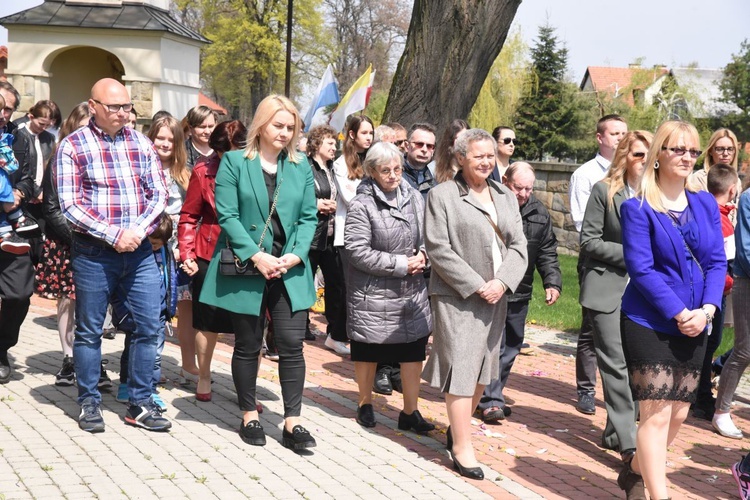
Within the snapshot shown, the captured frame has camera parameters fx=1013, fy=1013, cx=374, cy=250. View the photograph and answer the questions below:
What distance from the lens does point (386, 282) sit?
6730 mm

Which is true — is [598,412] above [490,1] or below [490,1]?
below

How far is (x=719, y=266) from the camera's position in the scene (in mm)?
5164

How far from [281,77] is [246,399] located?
145ft

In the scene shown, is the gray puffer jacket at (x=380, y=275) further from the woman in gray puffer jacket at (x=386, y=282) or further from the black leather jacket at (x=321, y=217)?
the black leather jacket at (x=321, y=217)

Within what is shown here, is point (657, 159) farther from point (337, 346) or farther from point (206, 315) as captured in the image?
point (337, 346)

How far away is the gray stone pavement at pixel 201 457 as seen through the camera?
5258 mm

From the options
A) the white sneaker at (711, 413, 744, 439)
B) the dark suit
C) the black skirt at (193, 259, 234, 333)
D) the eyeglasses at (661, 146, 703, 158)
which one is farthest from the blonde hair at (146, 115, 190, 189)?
the white sneaker at (711, 413, 744, 439)

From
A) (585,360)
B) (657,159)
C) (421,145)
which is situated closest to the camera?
(657,159)

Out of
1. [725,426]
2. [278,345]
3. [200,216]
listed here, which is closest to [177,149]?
[200,216]

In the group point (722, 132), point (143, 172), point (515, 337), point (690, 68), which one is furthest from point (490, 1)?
point (690, 68)

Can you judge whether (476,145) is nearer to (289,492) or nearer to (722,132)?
(289,492)

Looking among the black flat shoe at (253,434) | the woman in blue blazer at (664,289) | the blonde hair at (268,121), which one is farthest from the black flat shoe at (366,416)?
the woman in blue blazer at (664,289)

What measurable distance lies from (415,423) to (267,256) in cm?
162

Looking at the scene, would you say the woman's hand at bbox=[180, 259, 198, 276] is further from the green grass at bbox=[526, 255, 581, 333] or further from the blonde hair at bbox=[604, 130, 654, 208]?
the green grass at bbox=[526, 255, 581, 333]
